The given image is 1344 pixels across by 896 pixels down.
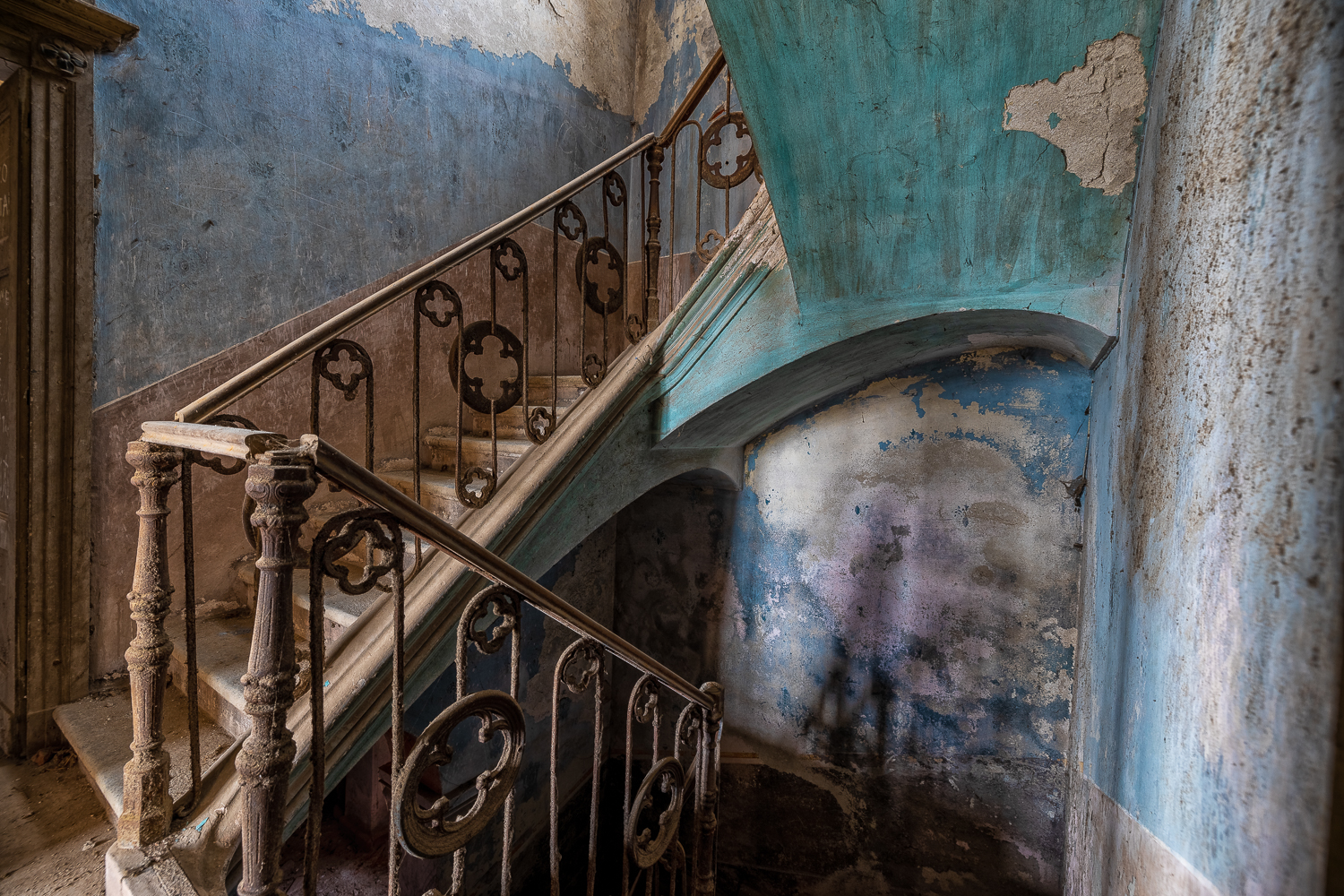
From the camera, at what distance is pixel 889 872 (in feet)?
10.5

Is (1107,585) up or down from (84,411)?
down

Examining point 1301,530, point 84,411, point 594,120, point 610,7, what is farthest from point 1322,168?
point 610,7

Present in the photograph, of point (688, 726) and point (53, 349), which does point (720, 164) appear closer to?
point (688, 726)

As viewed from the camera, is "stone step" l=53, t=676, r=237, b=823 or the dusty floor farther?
"stone step" l=53, t=676, r=237, b=823

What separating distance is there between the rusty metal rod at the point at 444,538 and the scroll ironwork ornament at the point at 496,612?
3 centimetres

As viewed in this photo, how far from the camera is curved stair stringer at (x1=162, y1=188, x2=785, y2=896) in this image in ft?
5.20

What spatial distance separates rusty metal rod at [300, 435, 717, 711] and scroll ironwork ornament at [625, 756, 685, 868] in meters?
0.36

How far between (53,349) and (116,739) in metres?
1.46

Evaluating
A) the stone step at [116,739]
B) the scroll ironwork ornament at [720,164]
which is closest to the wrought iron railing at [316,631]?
the stone step at [116,739]

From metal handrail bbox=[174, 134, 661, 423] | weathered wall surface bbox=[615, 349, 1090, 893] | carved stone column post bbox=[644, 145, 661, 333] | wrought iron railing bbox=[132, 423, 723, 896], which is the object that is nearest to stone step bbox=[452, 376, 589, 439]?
carved stone column post bbox=[644, 145, 661, 333]

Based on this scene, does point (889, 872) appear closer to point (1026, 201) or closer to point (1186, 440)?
point (1186, 440)

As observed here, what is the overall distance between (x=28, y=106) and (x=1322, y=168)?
3541 mm

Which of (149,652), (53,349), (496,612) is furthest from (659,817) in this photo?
(53,349)

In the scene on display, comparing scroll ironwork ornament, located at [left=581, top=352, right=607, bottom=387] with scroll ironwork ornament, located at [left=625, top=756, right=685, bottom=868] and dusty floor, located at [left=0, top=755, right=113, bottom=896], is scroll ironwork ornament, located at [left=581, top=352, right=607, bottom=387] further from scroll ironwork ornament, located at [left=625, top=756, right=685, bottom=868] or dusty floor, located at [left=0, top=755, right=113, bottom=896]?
dusty floor, located at [left=0, top=755, right=113, bottom=896]
